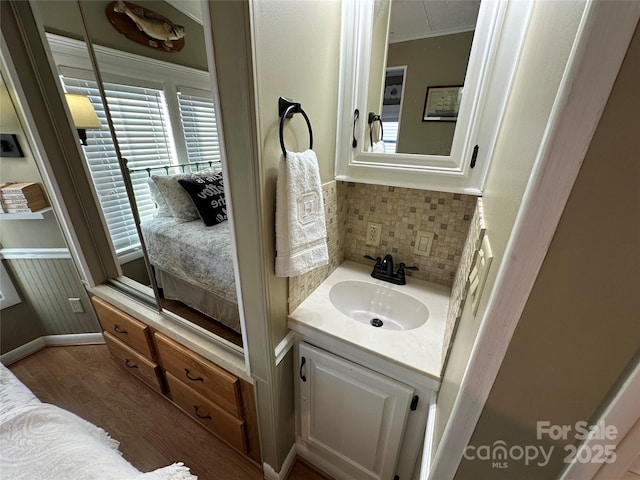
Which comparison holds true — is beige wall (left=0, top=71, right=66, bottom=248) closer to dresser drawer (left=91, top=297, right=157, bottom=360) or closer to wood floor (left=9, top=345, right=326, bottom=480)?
dresser drawer (left=91, top=297, right=157, bottom=360)

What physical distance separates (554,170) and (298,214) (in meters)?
0.59

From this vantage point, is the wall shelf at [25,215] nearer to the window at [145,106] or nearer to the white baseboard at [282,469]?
the window at [145,106]

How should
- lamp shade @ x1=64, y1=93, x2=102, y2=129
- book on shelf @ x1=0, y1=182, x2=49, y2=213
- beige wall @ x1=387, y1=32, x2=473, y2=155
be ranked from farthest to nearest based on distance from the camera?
book on shelf @ x1=0, y1=182, x2=49, y2=213
lamp shade @ x1=64, y1=93, x2=102, y2=129
beige wall @ x1=387, y1=32, x2=473, y2=155

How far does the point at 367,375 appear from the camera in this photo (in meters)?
0.90

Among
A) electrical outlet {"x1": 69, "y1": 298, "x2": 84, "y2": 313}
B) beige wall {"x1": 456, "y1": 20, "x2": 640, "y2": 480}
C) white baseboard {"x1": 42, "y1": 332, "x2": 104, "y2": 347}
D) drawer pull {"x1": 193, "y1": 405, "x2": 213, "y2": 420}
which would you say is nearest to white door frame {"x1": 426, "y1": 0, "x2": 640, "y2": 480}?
beige wall {"x1": 456, "y1": 20, "x2": 640, "y2": 480}

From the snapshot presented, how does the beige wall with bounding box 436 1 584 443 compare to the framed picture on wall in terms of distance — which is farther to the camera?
the framed picture on wall

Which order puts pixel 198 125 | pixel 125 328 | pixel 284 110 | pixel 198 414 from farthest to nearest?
pixel 125 328
pixel 198 414
pixel 198 125
pixel 284 110

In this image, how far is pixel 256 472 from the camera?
1.26m

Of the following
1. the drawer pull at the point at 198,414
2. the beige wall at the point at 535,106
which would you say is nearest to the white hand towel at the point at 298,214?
the beige wall at the point at 535,106

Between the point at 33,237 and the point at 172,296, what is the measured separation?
110 centimetres

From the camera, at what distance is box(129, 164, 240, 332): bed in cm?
124

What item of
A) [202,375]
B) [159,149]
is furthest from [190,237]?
[202,375]

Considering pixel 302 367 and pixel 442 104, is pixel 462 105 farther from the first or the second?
pixel 302 367

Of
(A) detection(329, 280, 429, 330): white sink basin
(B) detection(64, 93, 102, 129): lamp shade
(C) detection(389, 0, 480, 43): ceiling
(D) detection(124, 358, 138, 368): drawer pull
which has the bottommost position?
(D) detection(124, 358, 138, 368): drawer pull
